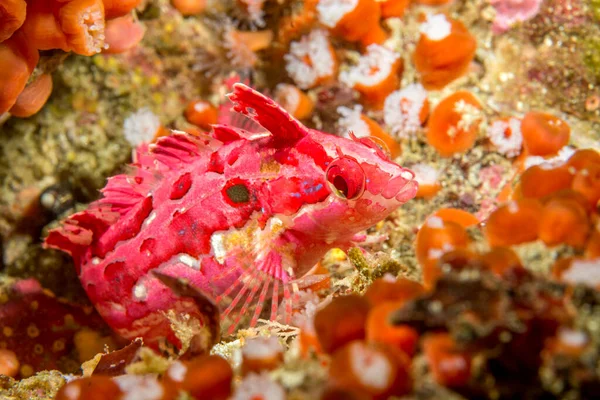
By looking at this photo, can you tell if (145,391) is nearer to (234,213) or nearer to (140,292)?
(234,213)

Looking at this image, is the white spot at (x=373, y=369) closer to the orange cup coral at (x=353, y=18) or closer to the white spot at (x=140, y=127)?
the orange cup coral at (x=353, y=18)

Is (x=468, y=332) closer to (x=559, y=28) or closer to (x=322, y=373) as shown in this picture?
(x=322, y=373)

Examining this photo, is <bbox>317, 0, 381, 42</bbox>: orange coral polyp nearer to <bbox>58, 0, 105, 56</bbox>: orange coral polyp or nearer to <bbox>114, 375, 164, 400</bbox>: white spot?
<bbox>58, 0, 105, 56</bbox>: orange coral polyp

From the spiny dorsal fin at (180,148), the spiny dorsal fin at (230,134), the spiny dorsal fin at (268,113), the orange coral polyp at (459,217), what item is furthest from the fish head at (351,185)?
the spiny dorsal fin at (180,148)

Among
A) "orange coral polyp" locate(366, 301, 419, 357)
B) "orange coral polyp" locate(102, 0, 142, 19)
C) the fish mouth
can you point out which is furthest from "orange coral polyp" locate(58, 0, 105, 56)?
"orange coral polyp" locate(366, 301, 419, 357)

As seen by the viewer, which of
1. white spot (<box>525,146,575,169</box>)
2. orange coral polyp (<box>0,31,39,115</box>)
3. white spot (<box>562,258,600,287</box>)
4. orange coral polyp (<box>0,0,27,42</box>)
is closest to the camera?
white spot (<box>562,258,600,287</box>)
